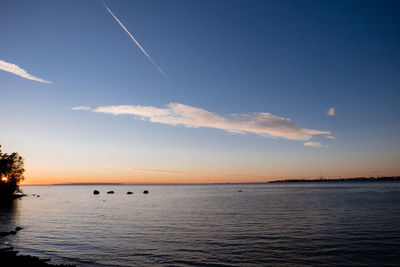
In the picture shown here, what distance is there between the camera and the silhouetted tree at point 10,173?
92938 mm

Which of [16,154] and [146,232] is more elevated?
[16,154]

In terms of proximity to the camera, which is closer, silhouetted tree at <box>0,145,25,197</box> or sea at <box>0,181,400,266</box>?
sea at <box>0,181,400,266</box>

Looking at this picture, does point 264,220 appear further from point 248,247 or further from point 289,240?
point 248,247

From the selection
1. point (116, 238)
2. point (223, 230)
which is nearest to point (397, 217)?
point (223, 230)

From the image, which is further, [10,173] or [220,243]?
[10,173]

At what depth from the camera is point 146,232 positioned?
34406 mm

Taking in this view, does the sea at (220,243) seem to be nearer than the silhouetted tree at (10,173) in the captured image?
Yes

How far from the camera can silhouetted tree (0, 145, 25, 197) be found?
9294 cm

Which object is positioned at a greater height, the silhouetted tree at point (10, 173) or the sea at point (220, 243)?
the silhouetted tree at point (10, 173)

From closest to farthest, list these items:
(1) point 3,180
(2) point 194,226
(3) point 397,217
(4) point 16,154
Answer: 1. (2) point 194,226
2. (3) point 397,217
3. (1) point 3,180
4. (4) point 16,154

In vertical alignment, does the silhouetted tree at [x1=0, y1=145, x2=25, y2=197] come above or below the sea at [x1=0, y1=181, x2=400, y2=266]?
above

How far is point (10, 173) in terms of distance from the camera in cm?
9906

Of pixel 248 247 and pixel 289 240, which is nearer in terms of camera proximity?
pixel 248 247

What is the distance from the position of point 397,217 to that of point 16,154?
124067 mm
